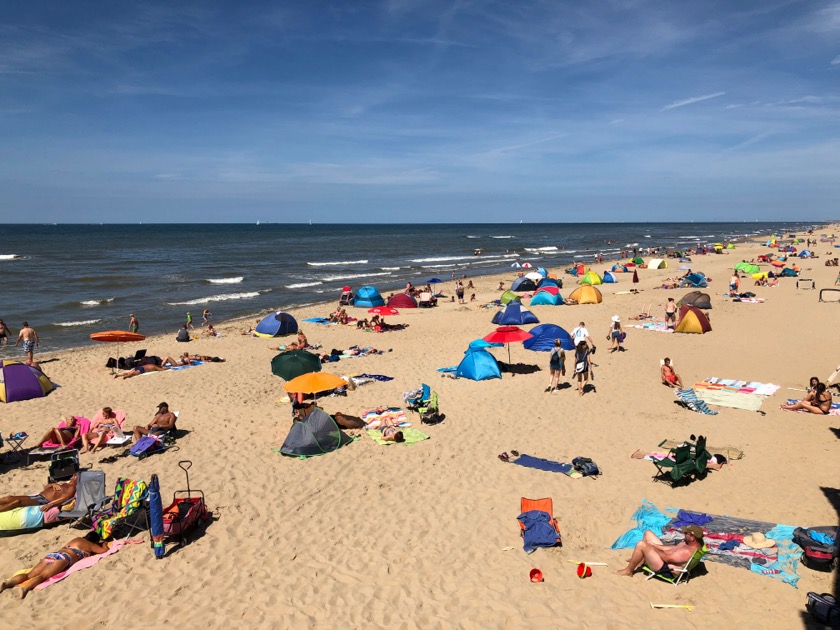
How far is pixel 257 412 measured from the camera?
12453mm

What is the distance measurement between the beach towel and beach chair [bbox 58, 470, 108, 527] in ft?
36.6

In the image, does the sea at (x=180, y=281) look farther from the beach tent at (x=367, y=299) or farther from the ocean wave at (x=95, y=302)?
the beach tent at (x=367, y=299)

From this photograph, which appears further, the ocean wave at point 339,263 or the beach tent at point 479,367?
the ocean wave at point 339,263

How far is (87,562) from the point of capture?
6.96 metres

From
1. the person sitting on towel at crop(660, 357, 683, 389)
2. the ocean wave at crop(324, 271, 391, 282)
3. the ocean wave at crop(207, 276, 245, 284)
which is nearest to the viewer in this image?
the person sitting on towel at crop(660, 357, 683, 389)

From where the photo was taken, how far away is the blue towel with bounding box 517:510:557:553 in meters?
6.97

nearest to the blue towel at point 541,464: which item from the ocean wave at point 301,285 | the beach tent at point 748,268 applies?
the ocean wave at point 301,285

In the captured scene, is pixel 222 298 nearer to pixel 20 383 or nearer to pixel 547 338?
pixel 20 383

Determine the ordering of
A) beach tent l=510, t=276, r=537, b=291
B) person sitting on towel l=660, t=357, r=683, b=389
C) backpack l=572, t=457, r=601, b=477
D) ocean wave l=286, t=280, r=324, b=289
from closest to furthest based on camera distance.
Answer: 1. backpack l=572, t=457, r=601, b=477
2. person sitting on towel l=660, t=357, r=683, b=389
3. beach tent l=510, t=276, r=537, b=291
4. ocean wave l=286, t=280, r=324, b=289

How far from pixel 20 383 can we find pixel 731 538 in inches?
618

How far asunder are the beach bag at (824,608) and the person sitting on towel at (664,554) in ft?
3.55

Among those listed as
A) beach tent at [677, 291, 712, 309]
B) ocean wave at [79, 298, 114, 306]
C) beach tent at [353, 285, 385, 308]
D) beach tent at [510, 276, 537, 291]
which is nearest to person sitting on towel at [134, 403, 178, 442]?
beach tent at [353, 285, 385, 308]

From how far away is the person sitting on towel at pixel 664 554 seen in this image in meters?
6.23

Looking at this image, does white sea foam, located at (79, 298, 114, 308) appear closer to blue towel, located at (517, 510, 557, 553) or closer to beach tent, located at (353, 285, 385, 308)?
beach tent, located at (353, 285, 385, 308)
